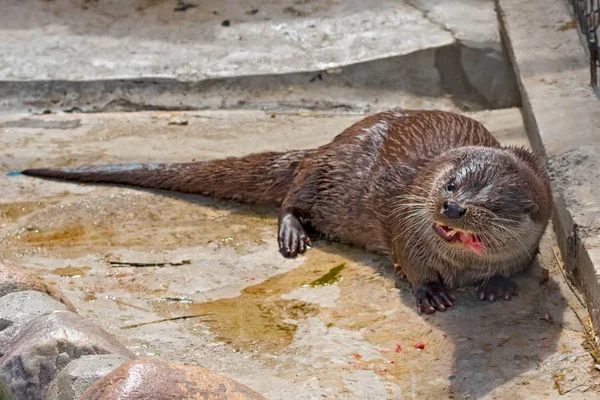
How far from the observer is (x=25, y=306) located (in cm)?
227

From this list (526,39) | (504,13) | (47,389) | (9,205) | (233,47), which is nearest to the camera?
(47,389)

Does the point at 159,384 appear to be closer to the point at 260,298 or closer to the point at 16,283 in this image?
the point at 16,283

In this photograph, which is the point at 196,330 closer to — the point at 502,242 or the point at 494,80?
the point at 502,242

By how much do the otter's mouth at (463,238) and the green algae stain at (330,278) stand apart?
485 mm

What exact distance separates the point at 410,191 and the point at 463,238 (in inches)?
13.3

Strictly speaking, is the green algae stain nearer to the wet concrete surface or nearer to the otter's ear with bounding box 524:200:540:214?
the wet concrete surface

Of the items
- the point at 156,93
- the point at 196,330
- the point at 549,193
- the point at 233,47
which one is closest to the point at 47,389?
the point at 196,330

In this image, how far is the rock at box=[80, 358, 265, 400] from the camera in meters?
1.80

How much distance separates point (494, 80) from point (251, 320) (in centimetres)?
212

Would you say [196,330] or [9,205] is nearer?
[196,330]

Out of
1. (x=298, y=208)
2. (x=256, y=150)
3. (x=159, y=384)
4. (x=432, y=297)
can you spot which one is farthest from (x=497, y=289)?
(x=256, y=150)

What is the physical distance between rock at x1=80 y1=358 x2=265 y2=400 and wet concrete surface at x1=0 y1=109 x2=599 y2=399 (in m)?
0.46

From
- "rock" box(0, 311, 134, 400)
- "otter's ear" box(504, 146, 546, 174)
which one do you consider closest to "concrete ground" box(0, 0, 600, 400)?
"otter's ear" box(504, 146, 546, 174)

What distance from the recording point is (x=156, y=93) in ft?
14.6
